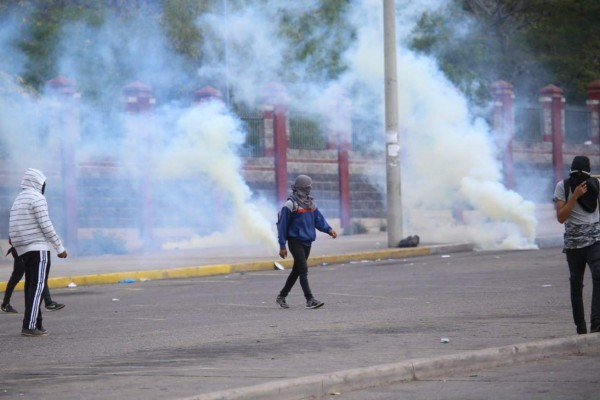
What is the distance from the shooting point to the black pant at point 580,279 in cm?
1116

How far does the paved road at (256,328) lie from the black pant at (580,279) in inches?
9.6

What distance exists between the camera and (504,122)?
119 ft

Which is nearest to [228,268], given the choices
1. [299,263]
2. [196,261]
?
[196,261]

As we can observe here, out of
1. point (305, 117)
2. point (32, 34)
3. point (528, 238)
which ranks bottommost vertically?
point (528, 238)

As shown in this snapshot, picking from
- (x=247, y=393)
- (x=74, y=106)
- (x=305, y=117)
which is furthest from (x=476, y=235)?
(x=247, y=393)

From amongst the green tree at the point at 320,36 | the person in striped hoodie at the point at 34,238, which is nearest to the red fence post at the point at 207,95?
the green tree at the point at 320,36

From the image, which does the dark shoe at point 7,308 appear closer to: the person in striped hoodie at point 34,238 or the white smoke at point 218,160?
the person in striped hoodie at point 34,238

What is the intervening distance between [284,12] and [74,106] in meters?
6.37

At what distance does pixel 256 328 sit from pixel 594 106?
2947 cm

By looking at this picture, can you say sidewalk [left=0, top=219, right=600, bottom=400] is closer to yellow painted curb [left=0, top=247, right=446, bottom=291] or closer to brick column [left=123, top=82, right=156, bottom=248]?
yellow painted curb [left=0, top=247, right=446, bottom=291]

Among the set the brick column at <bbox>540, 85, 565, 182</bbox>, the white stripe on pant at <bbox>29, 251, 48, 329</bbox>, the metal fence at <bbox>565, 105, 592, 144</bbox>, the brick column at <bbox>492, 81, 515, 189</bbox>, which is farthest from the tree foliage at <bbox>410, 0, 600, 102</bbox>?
the white stripe on pant at <bbox>29, 251, 48, 329</bbox>

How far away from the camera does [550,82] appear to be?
150 feet

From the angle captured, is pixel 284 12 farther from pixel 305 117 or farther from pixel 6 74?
pixel 6 74

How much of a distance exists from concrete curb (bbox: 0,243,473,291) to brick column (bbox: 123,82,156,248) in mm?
6120
